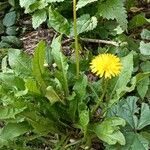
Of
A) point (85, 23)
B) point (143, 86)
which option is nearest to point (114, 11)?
point (85, 23)

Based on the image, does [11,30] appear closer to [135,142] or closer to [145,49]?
[145,49]

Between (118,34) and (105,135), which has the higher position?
(118,34)

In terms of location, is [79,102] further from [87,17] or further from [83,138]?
[87,17]

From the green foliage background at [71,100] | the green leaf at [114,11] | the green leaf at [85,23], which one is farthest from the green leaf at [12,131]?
the green leaf at [114,11]

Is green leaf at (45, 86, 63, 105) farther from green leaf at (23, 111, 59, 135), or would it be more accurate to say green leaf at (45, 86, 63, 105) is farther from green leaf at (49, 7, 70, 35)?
green leaf at (49, 7, 70, 35)

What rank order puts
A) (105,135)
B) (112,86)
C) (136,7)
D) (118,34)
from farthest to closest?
(136,7) → (118,34) → (112,86) → (105,135)

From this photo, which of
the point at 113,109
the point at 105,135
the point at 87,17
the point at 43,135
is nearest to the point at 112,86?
the point at 113,109
